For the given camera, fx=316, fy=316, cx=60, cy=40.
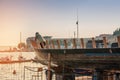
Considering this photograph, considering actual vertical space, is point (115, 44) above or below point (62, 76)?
above

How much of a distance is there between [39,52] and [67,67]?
2.74m

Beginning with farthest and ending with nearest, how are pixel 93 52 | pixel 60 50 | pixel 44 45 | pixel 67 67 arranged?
pixel 44 45 < pixel 67 67 < pixel 60 50 < pixel 93 52

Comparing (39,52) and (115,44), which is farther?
(39,52)

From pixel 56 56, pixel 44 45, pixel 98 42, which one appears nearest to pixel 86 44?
pixel 98 42

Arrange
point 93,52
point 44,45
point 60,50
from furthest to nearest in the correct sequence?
point 44,45 < point 60,50 < point 93,52

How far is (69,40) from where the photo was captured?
2377 cm

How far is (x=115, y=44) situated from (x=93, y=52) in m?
2.23

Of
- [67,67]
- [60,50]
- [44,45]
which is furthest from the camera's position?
[44,45]

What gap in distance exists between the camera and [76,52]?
20406 mm

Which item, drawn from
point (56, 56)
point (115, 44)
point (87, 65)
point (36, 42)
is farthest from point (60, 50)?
point (36, 42)

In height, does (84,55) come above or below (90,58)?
above

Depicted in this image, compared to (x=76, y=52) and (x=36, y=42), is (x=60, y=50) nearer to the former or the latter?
(x=76, y=52)

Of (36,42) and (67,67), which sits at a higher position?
(36,42)

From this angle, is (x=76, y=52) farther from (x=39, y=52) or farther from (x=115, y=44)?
(x=39, y=52)
